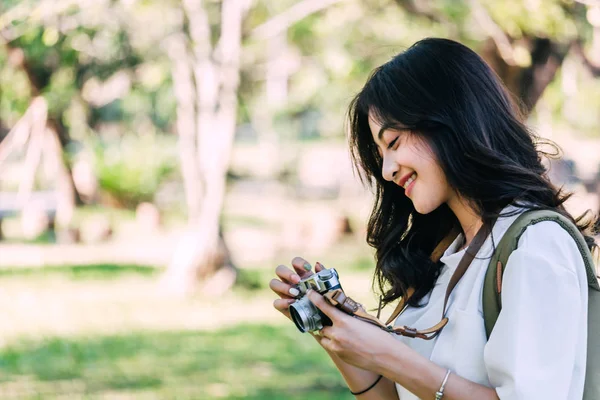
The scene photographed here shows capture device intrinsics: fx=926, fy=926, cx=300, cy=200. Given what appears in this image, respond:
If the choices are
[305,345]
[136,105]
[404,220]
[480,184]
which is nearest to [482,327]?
[480,184]

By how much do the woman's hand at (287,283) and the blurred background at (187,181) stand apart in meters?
Answer: 1.90

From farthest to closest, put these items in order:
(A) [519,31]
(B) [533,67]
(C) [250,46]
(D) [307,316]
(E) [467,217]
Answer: (C) [250,46] < (B) [533,67] < (A) [519,31] < (E) [467,217] < (D) [307,316]

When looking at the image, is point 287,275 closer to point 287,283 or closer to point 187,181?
point 287,283

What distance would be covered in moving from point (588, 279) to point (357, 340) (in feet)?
1.49

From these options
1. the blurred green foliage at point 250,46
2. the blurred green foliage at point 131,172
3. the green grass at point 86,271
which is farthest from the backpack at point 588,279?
the blurred green foliage at point 131,172

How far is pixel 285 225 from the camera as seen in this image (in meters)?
15.1

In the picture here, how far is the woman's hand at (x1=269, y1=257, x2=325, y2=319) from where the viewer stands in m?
2.05

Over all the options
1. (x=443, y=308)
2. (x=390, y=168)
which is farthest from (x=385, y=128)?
(x=443, y=308)

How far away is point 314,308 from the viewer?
1.92 m

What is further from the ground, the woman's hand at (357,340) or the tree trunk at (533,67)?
the woman's hand at (357,340)

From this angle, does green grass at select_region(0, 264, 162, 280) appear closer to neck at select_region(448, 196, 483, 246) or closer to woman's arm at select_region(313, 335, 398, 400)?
woman's arm at select_region(313, 335, 398, 400)

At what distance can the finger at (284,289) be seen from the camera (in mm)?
2045

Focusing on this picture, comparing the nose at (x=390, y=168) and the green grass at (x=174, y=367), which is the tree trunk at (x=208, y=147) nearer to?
the green grass at (x=174, y=367)

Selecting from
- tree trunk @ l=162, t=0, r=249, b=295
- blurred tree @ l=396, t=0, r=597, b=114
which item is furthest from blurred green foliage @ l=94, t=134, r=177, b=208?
blurred tree @ l=396, t=0, r=597, b=114
